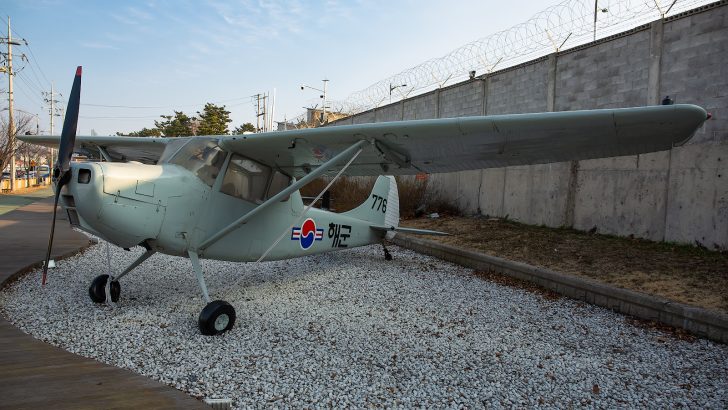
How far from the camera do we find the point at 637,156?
8.24 m

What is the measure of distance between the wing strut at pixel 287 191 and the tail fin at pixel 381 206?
11.0ft

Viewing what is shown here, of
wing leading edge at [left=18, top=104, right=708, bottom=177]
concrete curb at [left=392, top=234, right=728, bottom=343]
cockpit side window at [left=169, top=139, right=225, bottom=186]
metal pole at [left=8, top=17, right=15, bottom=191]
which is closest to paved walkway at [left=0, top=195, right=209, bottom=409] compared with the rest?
cockpit side window at [left=169, top=139, right=225, bottom=186]

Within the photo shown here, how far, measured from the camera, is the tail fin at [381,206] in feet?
28.2

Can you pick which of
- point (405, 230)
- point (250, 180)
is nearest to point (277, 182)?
point (250, 180)

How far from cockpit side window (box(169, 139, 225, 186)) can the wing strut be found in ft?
1.99

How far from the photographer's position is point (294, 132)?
4953mm

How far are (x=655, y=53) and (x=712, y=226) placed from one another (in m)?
3.43

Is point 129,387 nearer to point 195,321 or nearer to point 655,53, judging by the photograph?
point 195,321

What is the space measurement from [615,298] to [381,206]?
462 cm

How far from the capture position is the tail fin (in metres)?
8.61

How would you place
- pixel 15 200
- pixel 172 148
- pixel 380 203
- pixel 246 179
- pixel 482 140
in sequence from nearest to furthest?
pixel 482 140
pixel 172 148
pixel 246 179
pixel 380 203
pixel 15 200

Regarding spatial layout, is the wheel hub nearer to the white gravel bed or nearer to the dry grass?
the white gravel bed

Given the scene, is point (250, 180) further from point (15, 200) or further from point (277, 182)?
point (15, 200)

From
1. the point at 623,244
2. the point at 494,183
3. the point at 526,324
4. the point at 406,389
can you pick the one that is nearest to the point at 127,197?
the point at 406,389
